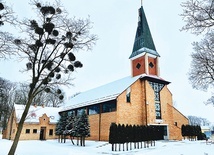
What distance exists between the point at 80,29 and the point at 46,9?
2.65m

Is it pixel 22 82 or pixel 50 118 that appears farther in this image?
pixel 50 118

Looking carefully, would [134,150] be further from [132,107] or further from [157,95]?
[157,95]

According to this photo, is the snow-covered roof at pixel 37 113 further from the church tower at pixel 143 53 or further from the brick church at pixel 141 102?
the church tower at pixel 143 53

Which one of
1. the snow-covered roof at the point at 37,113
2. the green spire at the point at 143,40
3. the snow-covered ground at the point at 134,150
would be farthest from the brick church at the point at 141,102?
the snow-covered roof at the point at 37,113

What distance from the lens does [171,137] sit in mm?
27578

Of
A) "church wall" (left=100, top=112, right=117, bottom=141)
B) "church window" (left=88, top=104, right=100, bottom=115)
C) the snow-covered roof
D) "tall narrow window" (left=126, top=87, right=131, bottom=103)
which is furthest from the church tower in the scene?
the snow-covered roof

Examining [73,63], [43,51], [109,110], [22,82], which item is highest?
[43,51]

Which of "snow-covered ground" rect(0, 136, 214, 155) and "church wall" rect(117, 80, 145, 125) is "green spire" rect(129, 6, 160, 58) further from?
"snow-covered ground" rect(0, 136, 214, 155)

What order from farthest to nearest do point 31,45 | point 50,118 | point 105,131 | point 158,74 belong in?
point 50,118, point 158,74, point 105,131, point 31,45

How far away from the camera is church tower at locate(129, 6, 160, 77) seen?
2984 cm

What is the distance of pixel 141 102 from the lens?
2742 centimetres

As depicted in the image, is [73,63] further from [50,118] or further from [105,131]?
[50,118]

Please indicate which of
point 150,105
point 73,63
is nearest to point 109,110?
point 150,105

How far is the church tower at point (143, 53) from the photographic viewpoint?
97.9 ft
